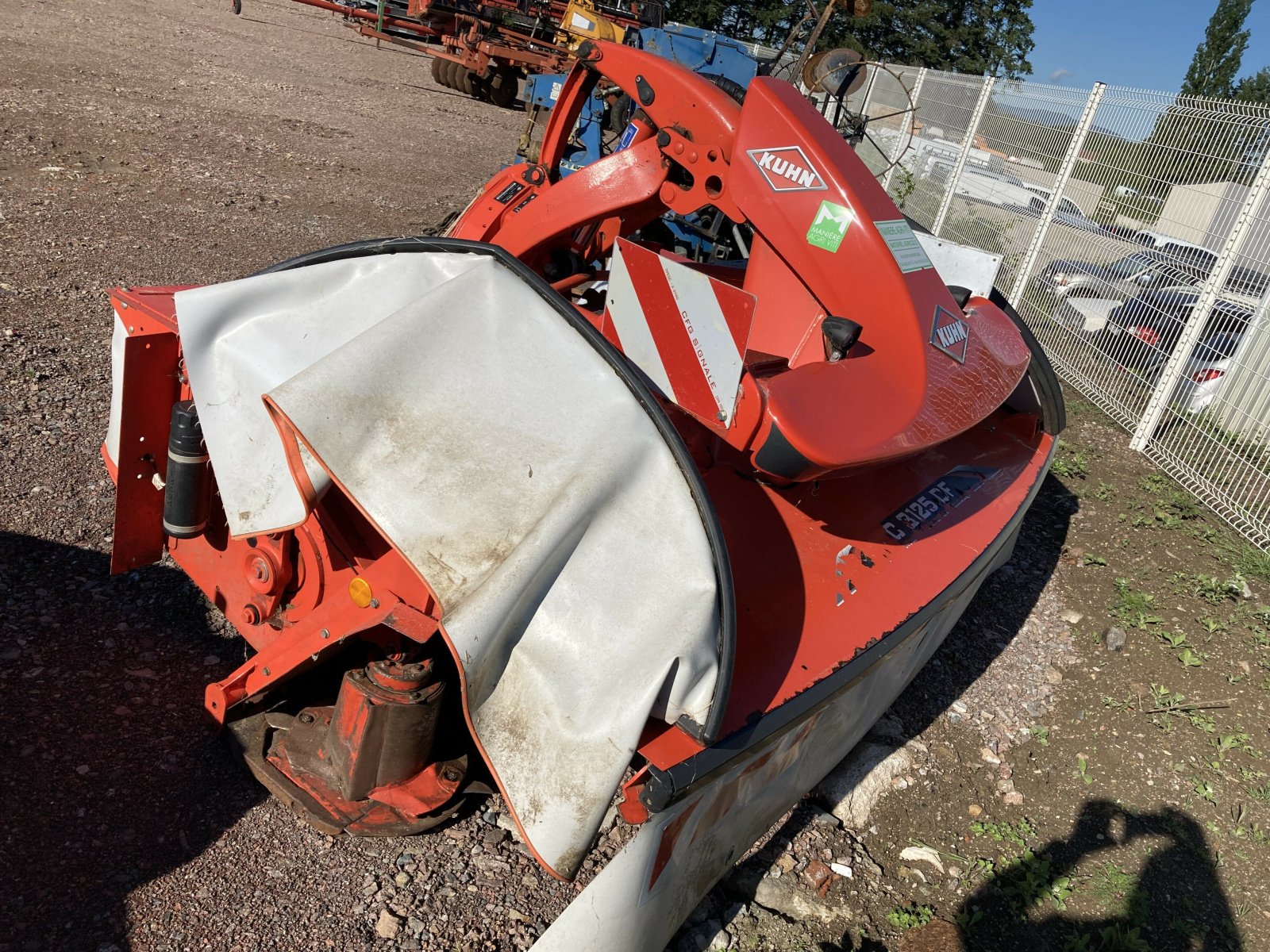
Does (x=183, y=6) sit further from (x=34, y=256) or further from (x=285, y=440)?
(x=285, y=440)

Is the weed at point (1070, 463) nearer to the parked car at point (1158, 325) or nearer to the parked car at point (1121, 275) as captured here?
the parked car at point (1158, 325)

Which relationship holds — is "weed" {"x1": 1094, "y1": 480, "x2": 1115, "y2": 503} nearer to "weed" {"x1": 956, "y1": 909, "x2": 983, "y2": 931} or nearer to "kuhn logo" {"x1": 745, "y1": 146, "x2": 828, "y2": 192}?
"weed" {"x1": 956, "y1": 909, "x2": 983, "y2": 931}

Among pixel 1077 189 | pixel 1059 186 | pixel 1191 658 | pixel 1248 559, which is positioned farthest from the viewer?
pixel 1059 186

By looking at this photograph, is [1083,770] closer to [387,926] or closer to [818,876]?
[818,876]

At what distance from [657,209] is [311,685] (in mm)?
1895

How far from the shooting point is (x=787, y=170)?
278 centimetres

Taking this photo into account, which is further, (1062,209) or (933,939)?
(1062,209)

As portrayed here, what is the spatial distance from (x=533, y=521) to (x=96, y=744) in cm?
158

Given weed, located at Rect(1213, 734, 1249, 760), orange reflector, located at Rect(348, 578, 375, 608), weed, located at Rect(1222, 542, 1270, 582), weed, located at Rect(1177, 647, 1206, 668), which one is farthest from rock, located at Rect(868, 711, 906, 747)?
weed, located at Rect(1222, 542, 1270, 582)

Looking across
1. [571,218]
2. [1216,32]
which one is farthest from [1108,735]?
[1216,32]

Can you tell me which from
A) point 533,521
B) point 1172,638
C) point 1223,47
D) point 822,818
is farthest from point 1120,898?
point 1223,47

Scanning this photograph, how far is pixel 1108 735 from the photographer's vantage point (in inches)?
142

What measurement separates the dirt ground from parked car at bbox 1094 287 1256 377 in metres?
0.56

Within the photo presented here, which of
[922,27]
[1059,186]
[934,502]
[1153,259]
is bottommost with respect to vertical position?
[934,502]
